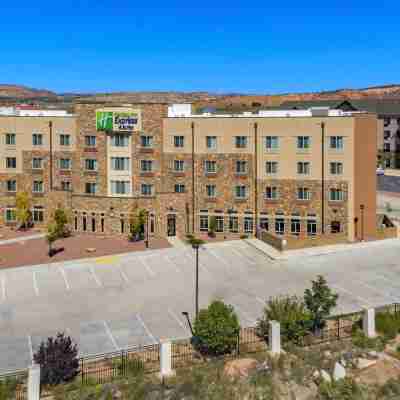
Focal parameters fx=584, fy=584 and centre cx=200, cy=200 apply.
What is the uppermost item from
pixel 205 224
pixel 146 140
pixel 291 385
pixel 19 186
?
pixel 146 140

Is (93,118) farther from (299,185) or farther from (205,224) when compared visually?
(299,185)

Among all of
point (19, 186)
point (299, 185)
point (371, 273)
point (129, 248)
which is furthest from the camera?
point (19, 186)

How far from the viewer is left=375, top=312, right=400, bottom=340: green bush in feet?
92.8

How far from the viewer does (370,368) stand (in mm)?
26000

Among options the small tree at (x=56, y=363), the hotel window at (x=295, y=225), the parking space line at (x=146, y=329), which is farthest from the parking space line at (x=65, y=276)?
the hotel window at (x=295, y=225)

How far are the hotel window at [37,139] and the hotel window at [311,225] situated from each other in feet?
88.6

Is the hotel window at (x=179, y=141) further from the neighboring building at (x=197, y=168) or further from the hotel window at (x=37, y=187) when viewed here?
the hotel window at (x=37, y=187)

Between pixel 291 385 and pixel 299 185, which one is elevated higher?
pixel 299 185

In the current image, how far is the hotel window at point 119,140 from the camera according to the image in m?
55.5

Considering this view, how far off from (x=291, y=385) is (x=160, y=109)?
3527 cm

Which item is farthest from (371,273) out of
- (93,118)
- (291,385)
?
(93,118)

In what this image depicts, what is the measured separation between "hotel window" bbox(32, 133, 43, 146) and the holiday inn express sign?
21.9 ft

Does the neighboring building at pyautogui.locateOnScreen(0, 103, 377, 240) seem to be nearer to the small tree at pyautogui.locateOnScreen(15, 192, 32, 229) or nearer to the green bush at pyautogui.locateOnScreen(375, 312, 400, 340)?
the small tree at pyautogui.locateOnScreen(15, 192, 32, 229)

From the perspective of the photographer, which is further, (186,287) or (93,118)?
(93,118)
